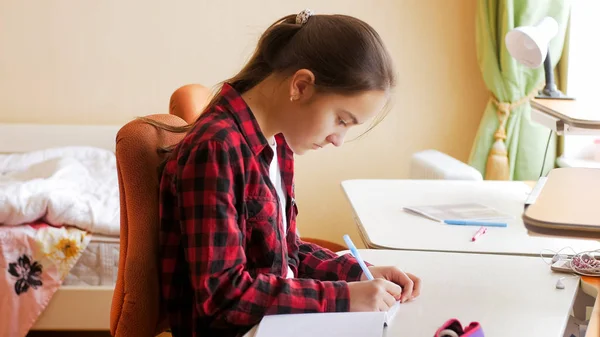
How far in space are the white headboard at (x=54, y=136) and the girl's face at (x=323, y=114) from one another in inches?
83.1

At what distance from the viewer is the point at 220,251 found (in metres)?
1.12

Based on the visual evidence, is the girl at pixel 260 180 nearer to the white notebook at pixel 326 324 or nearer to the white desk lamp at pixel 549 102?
the white notebook at pixel 326 324

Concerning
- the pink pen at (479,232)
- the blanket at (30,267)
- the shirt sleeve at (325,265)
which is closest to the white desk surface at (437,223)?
the pink pen at (479,232)

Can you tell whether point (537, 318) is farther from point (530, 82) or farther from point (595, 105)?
point (530, 82)

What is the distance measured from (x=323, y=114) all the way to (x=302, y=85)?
0.06 metres

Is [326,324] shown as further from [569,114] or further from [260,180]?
[569,114]

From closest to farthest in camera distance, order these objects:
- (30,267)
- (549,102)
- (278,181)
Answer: (278,181), (549,102), (30,267)

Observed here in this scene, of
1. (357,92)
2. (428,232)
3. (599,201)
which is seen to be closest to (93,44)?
(428,232)

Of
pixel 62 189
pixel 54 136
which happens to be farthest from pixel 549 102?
pixel 54 136

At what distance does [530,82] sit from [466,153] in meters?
0.50

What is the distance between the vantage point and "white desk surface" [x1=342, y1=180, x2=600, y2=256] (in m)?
1.58

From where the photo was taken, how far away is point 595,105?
1.84m

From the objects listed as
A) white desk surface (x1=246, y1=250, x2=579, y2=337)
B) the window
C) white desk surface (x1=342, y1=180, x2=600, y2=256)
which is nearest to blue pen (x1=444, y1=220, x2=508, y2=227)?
white desk surface (x1=342, y1=180, x2=600, y2=256)

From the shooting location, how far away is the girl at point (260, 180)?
1.12 metres
